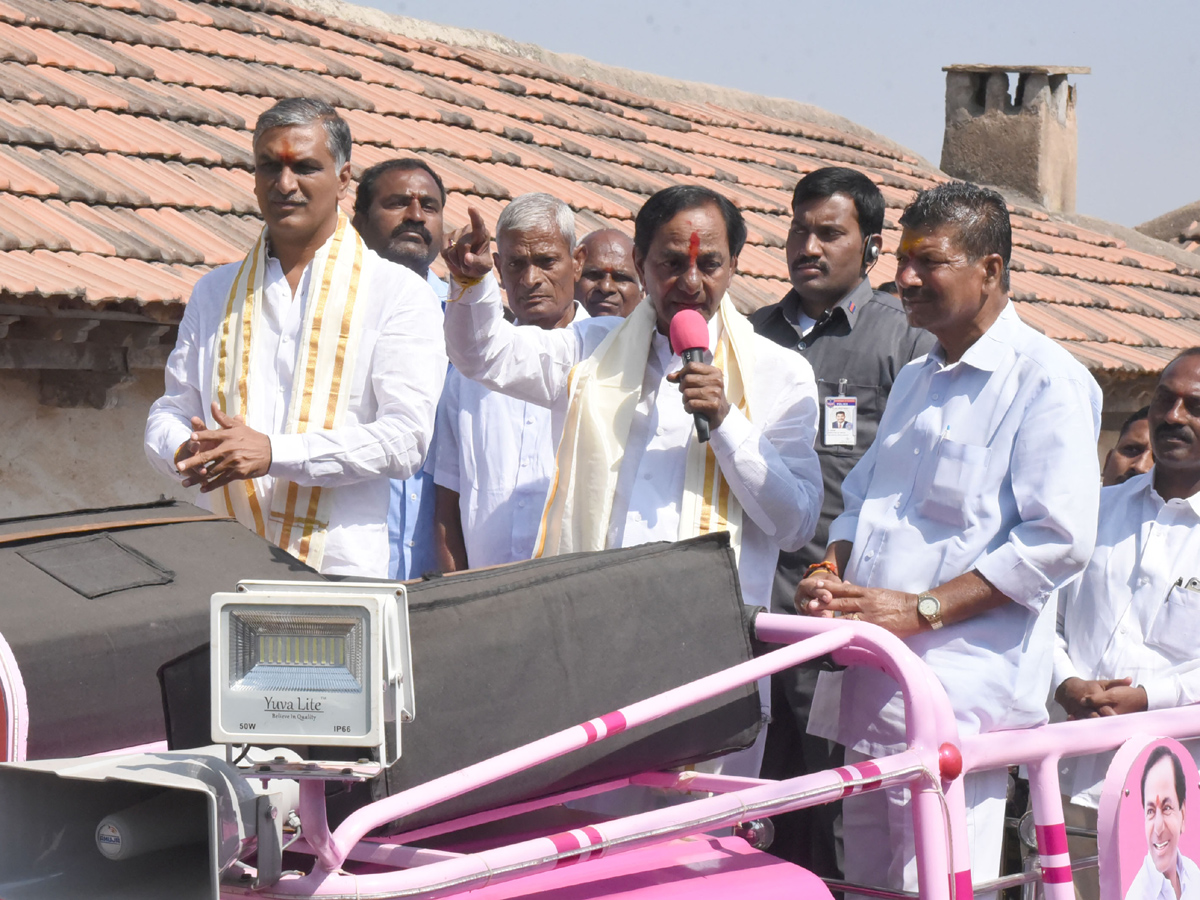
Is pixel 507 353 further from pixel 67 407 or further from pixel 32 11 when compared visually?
pixel 32 11

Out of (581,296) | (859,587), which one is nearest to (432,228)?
(581,296)

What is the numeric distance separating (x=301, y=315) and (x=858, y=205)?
160 cm

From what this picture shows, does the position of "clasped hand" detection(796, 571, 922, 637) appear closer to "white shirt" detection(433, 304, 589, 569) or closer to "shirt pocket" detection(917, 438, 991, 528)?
"shirt pocket" detection(917, 438, 991, 528)

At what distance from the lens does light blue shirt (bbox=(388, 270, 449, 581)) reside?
396 centimetres

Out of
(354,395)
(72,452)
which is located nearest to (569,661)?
(354,395)

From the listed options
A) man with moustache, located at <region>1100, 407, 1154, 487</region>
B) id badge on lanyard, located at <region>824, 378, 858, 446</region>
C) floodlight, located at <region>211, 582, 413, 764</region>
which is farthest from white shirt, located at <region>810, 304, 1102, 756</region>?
man with moustache, located at <region>1100, 407, 1154, 487</region>

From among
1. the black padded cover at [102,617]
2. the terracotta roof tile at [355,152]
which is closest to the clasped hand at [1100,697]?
the black padded cover at [102,617]

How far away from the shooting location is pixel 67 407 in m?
4.76

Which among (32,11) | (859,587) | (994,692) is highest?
(32,11)

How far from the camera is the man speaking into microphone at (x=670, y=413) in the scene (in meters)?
3.00

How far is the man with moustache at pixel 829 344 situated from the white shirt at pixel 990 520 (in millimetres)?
590

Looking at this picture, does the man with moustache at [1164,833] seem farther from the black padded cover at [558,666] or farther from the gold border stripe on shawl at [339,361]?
the gold border stripe on shawl at [339,361]

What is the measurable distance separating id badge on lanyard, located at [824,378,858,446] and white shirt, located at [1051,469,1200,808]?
651 mm

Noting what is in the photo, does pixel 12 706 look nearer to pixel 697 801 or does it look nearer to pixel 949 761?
pixel 697 801
